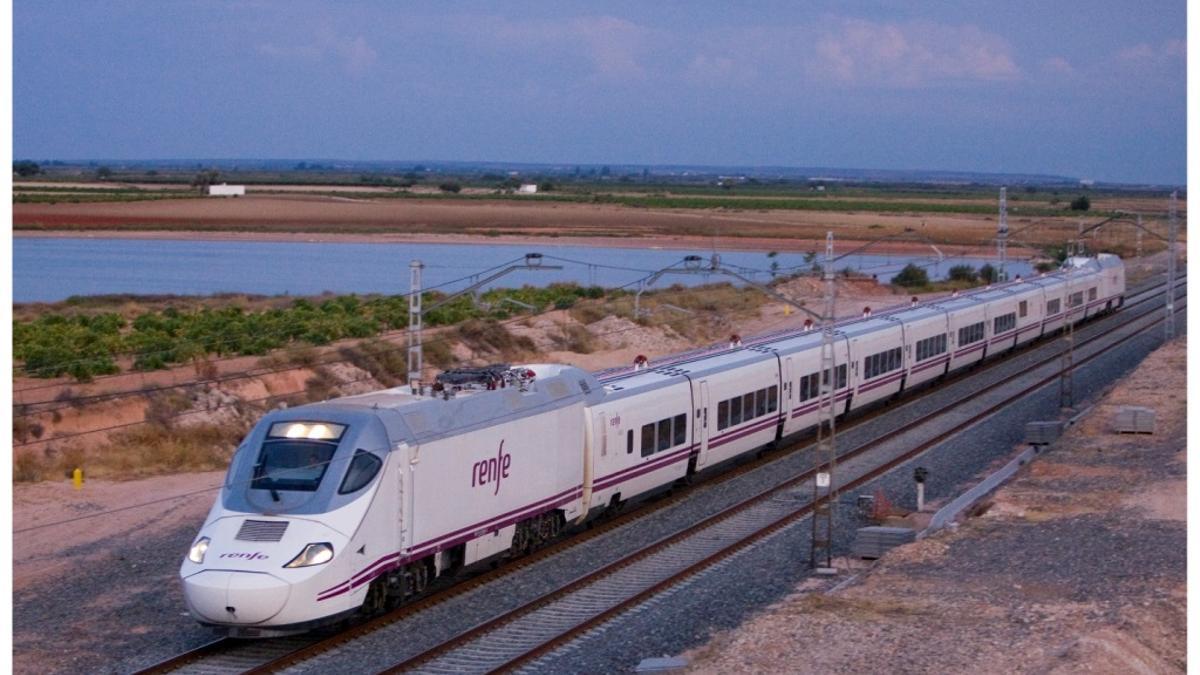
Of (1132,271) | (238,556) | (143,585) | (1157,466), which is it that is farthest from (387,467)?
(1132,271)

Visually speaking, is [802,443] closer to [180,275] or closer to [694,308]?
[694,308]

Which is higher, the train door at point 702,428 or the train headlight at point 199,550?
the train headlight at point 199,550

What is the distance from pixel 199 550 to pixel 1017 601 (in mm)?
10466

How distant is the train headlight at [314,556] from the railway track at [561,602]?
1162 mm

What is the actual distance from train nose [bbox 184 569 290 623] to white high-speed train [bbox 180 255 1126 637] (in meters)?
0.02

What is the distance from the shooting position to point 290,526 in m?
18.5

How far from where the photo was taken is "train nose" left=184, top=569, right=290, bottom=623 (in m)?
17.8

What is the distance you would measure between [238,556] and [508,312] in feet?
167

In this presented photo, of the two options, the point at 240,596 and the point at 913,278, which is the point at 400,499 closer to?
the point at 240,596

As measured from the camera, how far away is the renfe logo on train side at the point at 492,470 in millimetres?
21578

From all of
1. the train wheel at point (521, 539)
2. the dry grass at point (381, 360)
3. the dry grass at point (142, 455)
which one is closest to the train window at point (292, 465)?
the train wheel at point (521, 539)

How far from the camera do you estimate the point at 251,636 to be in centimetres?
1841

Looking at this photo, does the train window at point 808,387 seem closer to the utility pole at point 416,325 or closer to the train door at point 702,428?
the train door at point 702,428

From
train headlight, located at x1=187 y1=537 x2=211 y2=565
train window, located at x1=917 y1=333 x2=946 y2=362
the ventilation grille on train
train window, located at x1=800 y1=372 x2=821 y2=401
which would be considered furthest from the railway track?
train window, located at x1=917 y1=333 x2=946 y2=362
